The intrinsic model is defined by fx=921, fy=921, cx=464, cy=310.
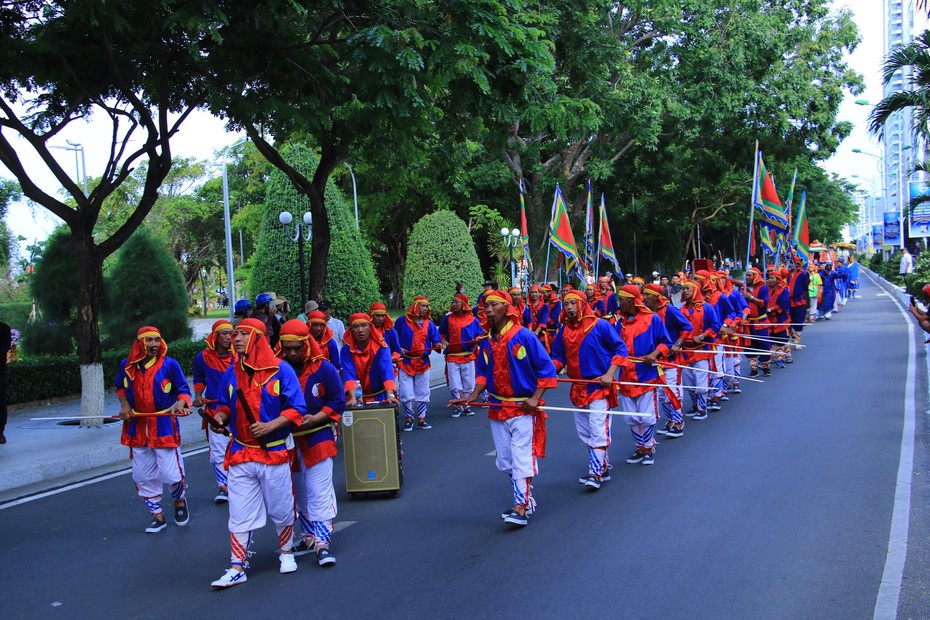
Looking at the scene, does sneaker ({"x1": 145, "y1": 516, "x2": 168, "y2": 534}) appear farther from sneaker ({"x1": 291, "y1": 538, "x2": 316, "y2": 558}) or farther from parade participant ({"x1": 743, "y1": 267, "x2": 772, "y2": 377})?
parade participant ({"x1": 743, "y1": 267, "x2": 772, "y2": 377})

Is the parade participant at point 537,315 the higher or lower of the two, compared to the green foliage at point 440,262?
lower

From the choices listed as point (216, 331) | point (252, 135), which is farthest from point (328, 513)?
point (252, 135)

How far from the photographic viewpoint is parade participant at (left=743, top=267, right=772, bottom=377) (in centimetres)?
1692

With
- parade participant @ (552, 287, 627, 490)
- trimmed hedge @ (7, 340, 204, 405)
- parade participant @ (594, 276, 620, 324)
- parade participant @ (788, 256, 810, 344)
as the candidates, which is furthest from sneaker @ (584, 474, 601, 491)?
parade participant @ (788, 256, 810, 344)

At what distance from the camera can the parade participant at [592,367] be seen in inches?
342

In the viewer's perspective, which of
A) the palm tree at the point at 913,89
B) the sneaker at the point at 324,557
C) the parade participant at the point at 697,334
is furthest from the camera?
the palm tree at the point at 913,89

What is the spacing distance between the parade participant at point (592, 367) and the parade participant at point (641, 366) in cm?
107

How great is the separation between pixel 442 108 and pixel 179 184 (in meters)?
38.5

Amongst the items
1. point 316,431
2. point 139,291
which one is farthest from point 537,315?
point 316,431

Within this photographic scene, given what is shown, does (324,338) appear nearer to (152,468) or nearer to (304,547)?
(152,468)

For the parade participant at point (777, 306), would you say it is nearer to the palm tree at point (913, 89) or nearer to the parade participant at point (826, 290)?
the palm tree at point (913, 89)

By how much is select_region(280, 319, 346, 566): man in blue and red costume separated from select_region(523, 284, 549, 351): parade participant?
10.1 metres

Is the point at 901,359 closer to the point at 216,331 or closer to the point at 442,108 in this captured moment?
the point at 442,108

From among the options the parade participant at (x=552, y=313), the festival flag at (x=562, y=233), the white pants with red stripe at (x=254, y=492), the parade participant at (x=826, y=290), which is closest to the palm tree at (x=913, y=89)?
the festival flag at (x=562, y=233)
